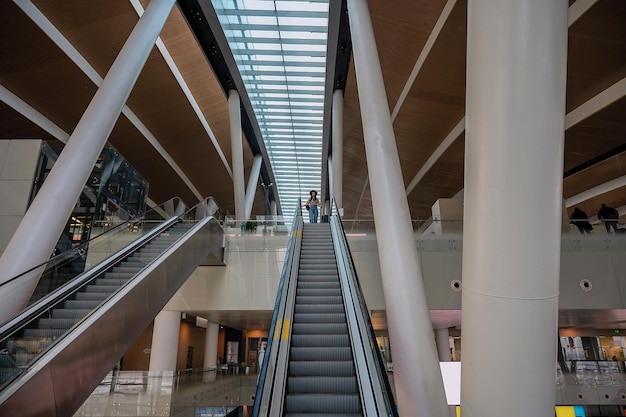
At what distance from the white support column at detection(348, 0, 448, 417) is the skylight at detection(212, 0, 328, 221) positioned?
8709 mm

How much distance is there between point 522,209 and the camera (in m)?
2.07

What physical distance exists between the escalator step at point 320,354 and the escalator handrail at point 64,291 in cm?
311

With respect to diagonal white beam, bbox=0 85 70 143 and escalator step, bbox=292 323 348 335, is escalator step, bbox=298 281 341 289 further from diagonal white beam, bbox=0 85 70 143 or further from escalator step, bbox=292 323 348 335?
diagonal white beam, bbox=0 85 70 143

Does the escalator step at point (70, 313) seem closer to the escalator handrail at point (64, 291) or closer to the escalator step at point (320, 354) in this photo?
the escalator handrail at point (64, 291)

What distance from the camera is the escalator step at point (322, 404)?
397 centimetres

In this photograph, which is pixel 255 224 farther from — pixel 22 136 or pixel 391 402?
pixel 391 402

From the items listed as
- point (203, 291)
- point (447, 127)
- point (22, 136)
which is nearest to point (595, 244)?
point (447, 127)

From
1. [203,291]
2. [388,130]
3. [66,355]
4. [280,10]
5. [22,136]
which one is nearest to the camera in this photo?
[66,355]

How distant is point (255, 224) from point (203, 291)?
2.56 meters

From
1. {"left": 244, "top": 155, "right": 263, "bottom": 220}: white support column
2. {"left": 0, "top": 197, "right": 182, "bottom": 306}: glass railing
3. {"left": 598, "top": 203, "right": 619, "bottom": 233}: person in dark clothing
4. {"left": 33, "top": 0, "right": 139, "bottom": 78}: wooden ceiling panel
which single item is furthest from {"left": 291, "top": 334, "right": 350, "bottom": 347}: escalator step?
{"left": 244, "top": 155, "right": 263, "bottom": 220}: white support column

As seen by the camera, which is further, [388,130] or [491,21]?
[388,130]

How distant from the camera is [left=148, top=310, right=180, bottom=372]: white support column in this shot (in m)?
11.1

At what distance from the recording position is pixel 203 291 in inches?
450

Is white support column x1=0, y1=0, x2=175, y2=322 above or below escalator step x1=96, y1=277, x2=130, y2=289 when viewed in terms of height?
above
